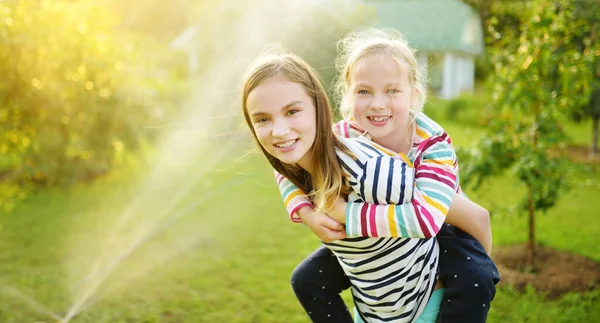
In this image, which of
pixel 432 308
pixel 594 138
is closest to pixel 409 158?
pixel 432 308

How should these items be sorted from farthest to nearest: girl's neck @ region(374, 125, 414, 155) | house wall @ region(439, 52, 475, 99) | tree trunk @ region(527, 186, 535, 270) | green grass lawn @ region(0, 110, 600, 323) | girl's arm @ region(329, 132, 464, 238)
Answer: house wall @ region(439, 52, 475, 99) < tree trunk @ region(527, 186, 535, 270) < green grass lawn @ region(0, 110, 600, 323) < girl's neck @ region(374, 125, 414, 155) < girl's arm @ region(329, 132, 464, 238)

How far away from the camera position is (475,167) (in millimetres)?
4715

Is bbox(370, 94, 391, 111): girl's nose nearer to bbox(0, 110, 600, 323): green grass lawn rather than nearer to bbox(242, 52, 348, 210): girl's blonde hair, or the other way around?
bbox(242, 52, 348, 210): girl's blonde hair

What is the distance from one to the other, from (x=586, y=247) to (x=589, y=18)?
7.10ft

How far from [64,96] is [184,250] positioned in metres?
3.15

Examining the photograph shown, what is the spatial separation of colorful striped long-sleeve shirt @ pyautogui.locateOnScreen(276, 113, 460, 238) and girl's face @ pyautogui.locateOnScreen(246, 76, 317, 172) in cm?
17

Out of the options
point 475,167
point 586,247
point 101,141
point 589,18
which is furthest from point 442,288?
point 101,141

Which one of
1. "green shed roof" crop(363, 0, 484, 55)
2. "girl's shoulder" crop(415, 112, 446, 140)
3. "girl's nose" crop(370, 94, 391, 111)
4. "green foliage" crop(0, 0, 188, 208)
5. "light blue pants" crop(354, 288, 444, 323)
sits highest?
"green shed roof" crop(363, 0, 484, 55)

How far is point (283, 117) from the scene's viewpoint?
1985 millimetres

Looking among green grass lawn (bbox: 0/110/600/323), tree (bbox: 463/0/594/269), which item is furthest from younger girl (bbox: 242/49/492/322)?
tree (bbox: 463/0/594/269)

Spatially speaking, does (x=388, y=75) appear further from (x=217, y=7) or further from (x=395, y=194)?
(x=217, y=7)

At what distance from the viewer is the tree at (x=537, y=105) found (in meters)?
4.54

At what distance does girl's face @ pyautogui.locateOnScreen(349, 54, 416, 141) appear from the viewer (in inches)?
84.5

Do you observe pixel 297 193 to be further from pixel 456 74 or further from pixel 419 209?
pixel 456 74
